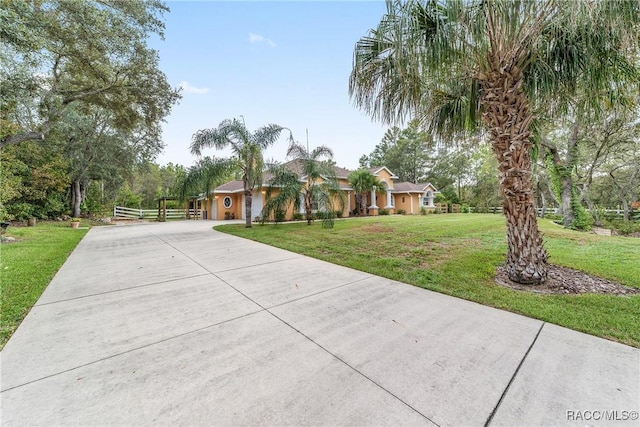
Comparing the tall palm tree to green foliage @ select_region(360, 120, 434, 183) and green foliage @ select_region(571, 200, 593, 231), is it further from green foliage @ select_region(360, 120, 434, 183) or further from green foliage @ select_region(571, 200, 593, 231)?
green foliage @ select_region(360, 120, 434, 183)

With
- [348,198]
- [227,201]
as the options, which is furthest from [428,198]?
[227,201]

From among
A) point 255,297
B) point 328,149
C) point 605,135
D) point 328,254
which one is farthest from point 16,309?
point 605,135

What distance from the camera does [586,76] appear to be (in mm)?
4094

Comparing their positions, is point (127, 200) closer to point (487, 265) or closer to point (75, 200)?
point (75, 200)

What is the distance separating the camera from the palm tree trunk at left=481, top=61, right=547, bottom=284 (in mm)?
4332

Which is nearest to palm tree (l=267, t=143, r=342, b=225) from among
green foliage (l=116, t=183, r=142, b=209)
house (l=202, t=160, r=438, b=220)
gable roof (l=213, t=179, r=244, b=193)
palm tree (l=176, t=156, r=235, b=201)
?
palm tree (l=176, t=156, r=235, b=201)

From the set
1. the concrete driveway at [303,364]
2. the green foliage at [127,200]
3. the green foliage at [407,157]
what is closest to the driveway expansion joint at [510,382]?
the concrete driveway at [303,364]

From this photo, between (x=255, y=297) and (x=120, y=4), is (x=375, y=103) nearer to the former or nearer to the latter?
(x=255, y=297)

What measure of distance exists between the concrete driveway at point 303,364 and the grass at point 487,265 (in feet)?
1.44

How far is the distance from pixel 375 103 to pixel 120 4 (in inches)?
390

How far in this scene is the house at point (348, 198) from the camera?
20.5m

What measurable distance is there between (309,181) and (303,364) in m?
11.4

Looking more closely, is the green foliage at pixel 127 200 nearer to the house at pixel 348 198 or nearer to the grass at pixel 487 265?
the house at pixel 348 198

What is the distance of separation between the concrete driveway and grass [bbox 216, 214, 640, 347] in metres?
0.44
